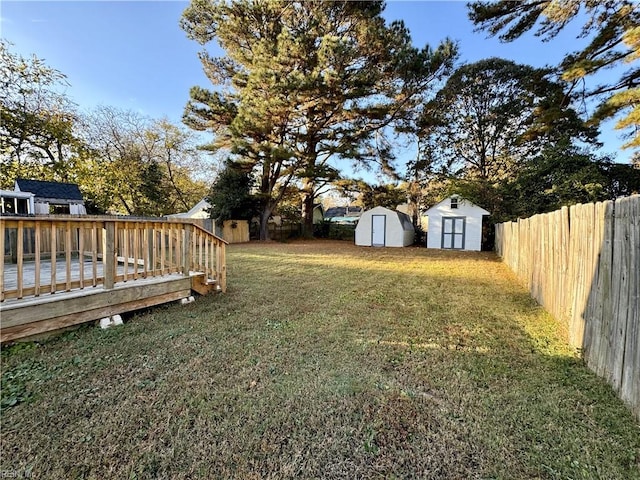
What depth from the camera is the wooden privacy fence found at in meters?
1.97

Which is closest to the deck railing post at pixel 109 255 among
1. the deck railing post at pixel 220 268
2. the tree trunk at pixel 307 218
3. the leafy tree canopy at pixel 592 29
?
the deck railing post at pixel 220 268

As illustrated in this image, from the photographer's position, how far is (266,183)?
17.7 meters

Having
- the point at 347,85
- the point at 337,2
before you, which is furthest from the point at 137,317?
the point at 337,2

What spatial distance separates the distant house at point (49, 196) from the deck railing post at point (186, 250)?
405 inches

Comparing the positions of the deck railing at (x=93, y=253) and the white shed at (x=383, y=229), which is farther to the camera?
the white shed at (x=383, y=229)

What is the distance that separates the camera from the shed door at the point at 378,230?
16078 mm

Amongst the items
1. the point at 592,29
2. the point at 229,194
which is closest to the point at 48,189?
the point at 229,194

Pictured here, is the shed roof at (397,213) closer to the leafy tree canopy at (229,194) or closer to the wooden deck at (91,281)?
the leafy tree canopy at (229,194)

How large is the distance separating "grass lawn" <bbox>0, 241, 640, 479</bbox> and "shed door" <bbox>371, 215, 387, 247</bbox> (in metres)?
12.4

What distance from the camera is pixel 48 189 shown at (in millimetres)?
11633

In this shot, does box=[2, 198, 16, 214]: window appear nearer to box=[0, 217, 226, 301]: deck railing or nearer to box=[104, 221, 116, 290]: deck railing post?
box=[0, 217, 226, 301]: deck railing

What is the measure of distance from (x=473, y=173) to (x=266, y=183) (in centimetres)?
1260

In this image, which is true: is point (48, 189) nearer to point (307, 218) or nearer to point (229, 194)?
point (229, 194)

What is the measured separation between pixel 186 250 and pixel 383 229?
13.0 metres
